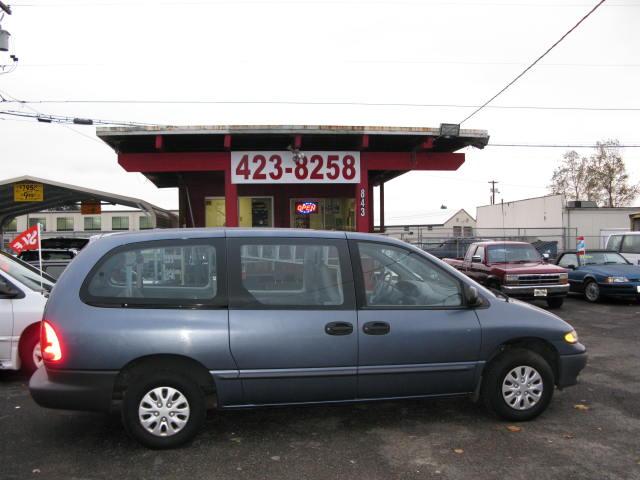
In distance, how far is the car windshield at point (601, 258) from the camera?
13.7 metres

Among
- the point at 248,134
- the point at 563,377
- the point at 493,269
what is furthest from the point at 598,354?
the point at 248,134

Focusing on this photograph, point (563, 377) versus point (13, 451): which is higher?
point (563, 377)

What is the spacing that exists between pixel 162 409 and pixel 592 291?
11856mm

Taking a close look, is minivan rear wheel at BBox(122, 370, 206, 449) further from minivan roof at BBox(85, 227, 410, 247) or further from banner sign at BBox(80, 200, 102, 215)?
banner sign at BBox(80, 200, 102, 215)

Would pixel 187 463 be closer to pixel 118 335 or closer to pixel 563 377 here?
pixel 118 335

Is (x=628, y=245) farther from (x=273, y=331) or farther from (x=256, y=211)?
(x=273, y=331)

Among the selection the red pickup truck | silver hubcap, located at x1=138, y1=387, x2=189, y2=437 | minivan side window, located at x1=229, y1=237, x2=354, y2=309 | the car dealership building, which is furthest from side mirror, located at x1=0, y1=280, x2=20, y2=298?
the red pickup truck

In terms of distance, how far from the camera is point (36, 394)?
12.7ft

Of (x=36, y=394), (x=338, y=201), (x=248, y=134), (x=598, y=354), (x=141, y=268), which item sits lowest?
(x=598, y=354)

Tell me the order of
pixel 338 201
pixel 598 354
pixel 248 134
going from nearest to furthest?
pixel 598 354
pixel 248 134
pixel 338 201

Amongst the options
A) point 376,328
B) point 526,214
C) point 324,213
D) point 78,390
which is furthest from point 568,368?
point 526,214

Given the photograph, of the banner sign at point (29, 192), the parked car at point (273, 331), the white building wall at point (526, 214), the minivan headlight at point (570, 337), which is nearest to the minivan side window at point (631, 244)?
the minivan headlight at point (570, 337)

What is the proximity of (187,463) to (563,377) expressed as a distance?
327 cm

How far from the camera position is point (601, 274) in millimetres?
12492
